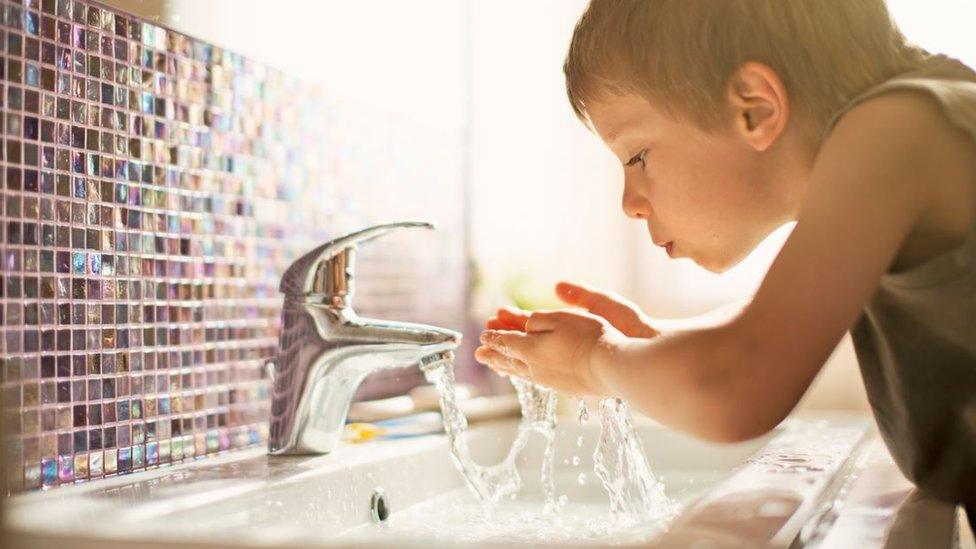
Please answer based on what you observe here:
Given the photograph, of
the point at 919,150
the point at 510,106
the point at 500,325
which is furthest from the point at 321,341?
the point at 510,106

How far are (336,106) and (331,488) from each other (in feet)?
1.70

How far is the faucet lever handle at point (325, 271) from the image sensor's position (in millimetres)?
979

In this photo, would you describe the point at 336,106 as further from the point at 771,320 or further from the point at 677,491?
the point at 771,320

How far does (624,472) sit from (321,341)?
12.1 inches

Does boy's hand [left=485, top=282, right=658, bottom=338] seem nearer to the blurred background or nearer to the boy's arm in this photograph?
the boy's arm

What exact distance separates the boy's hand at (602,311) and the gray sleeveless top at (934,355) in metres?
0.24

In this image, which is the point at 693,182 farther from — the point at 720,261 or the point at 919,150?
the point at 919,150

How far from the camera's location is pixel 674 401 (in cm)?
68

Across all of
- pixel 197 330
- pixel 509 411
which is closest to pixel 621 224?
pixel 509 411

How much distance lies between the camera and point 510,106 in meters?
1.83

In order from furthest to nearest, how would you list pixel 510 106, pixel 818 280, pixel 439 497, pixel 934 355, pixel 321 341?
1. pixel 510 106
2. pixel 439 497
3. pixel 321 341
4. pixel 934 355
5. pixel 818 280

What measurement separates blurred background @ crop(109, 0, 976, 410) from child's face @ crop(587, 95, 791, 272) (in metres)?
0.42

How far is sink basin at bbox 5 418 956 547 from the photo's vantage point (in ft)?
1.86

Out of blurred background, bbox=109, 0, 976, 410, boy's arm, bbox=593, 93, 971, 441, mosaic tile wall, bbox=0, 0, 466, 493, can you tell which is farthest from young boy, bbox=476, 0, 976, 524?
blurred background, bbox=109, 0, 976, 410
